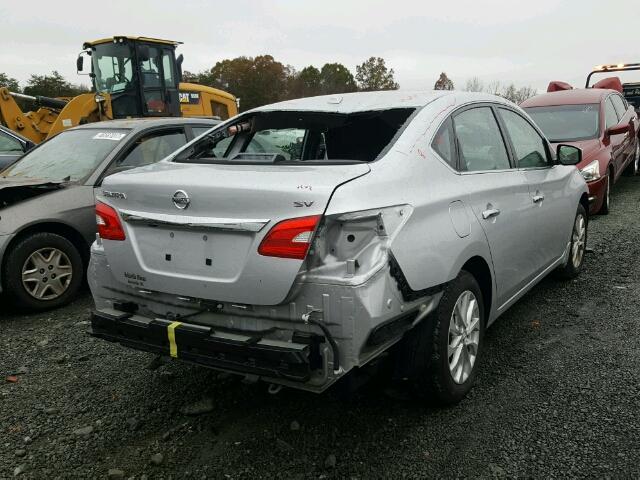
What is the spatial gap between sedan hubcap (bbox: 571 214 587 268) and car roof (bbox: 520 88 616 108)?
4390 millimetres

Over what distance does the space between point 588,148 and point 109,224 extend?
6880 millimetres

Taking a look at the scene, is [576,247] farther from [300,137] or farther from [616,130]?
[616,130]

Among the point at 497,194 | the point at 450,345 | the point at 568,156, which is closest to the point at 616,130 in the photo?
the point at 568,156

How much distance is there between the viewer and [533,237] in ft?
12.7

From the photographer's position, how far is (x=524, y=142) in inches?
163

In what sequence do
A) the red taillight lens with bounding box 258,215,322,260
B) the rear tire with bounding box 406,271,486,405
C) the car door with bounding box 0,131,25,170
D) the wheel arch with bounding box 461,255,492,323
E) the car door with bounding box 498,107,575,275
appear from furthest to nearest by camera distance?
the car door with bounding box 0,131,25,170, the car door with bounding box 498,107,575,275, the wheel arch with bounding box 461,255,492,323, the rear tire with bounding box 406,271,486,405, the red taillight lens with bounding box 258,215,322,260

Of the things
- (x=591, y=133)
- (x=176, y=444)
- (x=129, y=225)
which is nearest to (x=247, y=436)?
(x=176, y=444)

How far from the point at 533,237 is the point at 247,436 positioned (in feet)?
7.59

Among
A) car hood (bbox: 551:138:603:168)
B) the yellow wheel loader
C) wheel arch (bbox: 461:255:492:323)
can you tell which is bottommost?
wheel arch (bbox: 461:255:492:323)

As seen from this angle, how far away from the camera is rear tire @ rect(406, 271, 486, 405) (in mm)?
2764

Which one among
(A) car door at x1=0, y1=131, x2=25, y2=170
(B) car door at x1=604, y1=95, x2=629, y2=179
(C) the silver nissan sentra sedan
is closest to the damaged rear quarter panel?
(C) the silver nissan sentra sedan

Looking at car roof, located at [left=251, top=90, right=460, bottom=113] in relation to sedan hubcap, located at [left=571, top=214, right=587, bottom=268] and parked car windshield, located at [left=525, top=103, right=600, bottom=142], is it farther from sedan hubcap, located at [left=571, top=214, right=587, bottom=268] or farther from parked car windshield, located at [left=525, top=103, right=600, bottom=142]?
parked car windshield, located at [left=525, top=103, right=600, bottom=142]

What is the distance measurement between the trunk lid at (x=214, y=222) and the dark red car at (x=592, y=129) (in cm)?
608

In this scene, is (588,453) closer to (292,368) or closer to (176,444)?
(292,368)
